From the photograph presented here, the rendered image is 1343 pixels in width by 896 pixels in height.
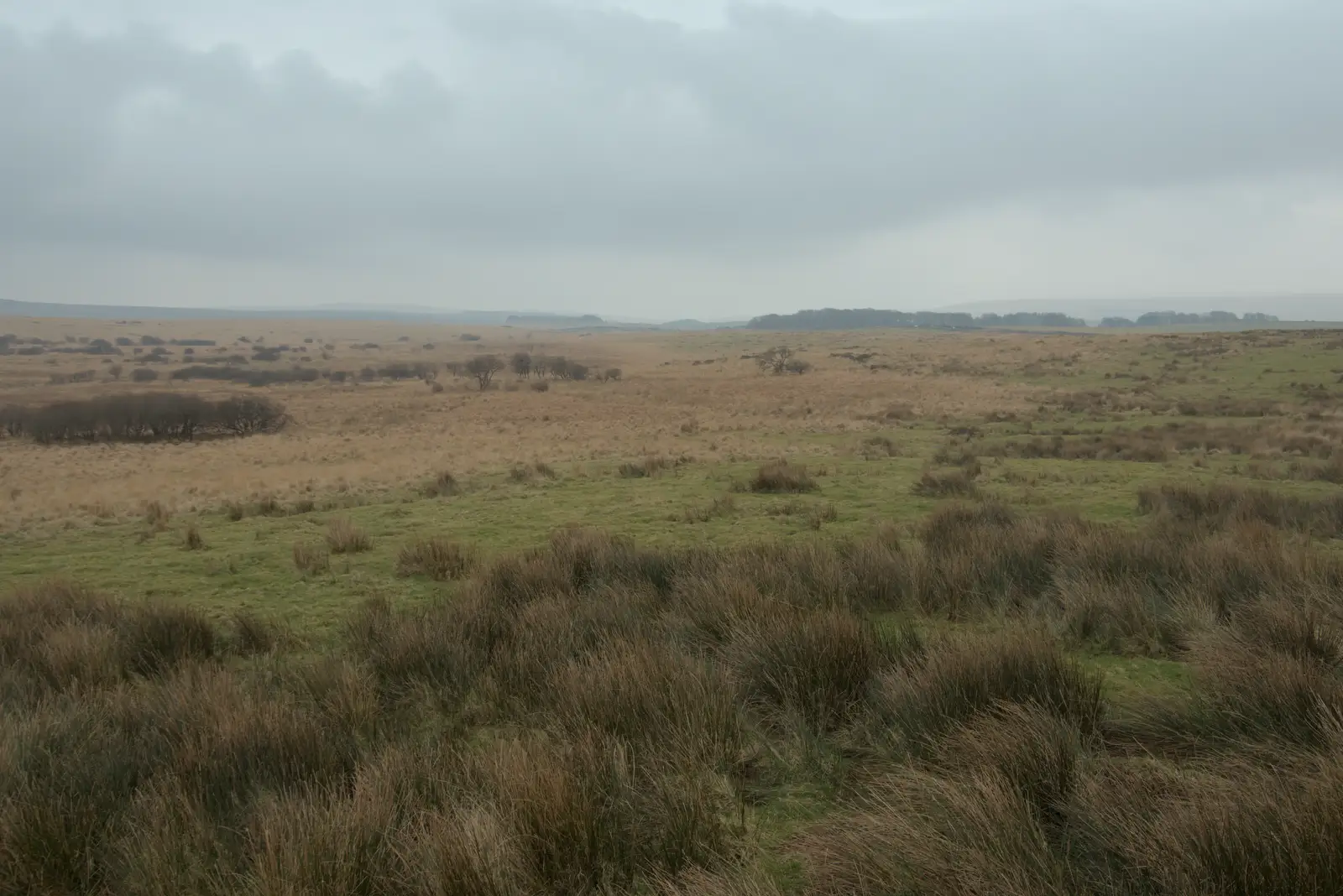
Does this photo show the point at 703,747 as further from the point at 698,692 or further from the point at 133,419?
the point at 133,419

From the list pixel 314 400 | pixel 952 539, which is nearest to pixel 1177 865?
pixel 952 539

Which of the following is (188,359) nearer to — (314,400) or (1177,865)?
(314,400)

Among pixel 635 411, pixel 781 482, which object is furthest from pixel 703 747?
pixel 635 411

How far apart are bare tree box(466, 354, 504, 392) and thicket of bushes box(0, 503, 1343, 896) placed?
50474 mm

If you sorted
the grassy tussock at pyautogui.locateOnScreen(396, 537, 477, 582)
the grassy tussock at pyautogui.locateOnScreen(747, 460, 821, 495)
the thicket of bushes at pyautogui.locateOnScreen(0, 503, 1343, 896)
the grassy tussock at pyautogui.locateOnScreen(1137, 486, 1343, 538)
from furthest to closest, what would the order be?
the grassy tussock at pyautogui.locateOnScreen(747, 460, 821, 495) < the grassy tussock at pyautogui.locateOnScreen(1137, 486, 1343, 538) < the grassy tussock at pyautogui.locateOnScreen(396, 537, 477, 582) < the thicket of bushes at pyautogui.locateOnScreen(0, 503, 1343, 896)

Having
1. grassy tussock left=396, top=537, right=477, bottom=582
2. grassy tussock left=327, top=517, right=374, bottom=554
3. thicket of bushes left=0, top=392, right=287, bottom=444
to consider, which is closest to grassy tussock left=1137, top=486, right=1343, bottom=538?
grassy tussock left=396, top=537, right=477, bottom=582

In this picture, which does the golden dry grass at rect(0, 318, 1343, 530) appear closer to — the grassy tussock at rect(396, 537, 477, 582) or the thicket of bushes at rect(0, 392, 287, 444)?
the thicket of bushes at rect(0, 392, 287, 444)

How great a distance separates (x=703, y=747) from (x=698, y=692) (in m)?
0.38

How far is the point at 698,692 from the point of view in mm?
4352

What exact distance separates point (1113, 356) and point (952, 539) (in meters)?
56.1

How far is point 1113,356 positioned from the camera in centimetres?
5628

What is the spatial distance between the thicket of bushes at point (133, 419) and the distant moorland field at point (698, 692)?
20440mm

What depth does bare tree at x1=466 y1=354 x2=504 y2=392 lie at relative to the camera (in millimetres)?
56469

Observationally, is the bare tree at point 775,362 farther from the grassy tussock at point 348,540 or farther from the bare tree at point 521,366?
the grassy tussock at point 348,540
